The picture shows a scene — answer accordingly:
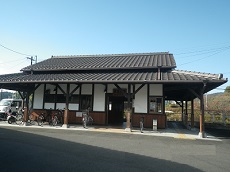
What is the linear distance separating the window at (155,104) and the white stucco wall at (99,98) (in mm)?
3216

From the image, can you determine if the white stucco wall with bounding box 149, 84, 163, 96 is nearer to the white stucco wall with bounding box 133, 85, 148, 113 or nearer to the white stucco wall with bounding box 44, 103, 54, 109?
the white stucco wall with bounding box 133, 85, 148, 113

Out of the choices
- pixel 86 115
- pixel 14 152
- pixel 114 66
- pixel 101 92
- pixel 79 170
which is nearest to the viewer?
pixel 79 170

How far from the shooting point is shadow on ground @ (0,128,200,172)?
4.43m

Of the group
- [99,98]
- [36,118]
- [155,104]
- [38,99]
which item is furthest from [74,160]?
[38,99]

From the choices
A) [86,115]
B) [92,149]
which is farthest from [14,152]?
[86,115]

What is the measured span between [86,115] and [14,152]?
6648 millimetres

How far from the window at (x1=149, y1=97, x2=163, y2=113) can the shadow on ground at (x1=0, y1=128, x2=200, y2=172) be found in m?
6.54

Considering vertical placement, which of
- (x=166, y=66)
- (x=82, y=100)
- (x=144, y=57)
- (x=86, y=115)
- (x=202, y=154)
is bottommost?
(x=202, y=154)

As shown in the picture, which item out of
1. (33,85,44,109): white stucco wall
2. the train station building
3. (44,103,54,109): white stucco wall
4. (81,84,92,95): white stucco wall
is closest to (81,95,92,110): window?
the train station building

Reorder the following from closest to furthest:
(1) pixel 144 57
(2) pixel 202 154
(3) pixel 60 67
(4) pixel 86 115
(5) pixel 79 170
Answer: (5) pixel 79 170
(2) pixel 202 154
(4) pixel 86 115
(3) pixel 60 67
(1) pixel 144 57

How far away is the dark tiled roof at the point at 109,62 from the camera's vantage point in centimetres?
1377

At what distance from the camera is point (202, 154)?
20.2 ft

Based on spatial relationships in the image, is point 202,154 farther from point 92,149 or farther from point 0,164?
point 0,164

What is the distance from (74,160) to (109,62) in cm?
1155
